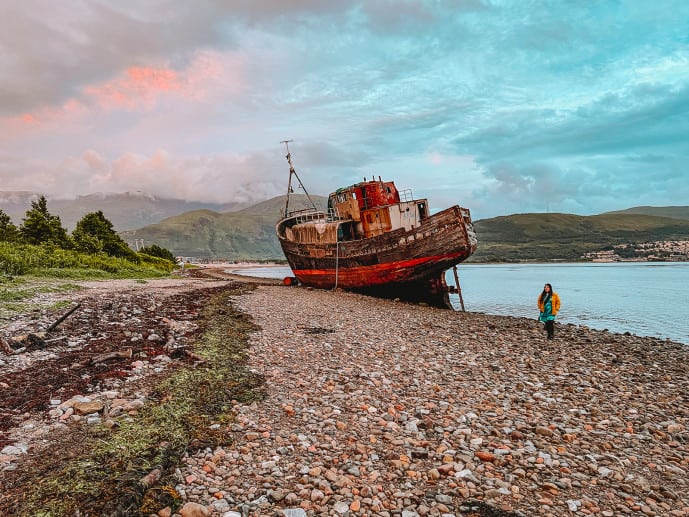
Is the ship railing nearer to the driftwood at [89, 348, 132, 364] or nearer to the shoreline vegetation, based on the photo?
the shoreline vegetation

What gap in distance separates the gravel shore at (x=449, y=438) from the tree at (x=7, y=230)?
138ft

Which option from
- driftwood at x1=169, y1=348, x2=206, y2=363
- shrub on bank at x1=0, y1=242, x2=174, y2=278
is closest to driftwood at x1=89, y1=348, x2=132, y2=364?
driftwood at x1=169, y1=348, x2=206, y2=363

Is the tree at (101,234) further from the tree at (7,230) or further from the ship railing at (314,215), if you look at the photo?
the ship railing at (314,215)

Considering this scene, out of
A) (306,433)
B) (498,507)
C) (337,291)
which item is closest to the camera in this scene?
(498,507)

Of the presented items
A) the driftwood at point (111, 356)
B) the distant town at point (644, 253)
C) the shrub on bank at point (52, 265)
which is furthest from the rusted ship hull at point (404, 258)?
the distant town at point (644, 253)

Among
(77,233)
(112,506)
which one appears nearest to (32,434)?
(112,506)

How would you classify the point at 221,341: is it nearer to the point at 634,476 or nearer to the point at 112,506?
the point at 112,506

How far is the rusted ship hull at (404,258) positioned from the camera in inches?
994

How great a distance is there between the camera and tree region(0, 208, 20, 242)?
127ft

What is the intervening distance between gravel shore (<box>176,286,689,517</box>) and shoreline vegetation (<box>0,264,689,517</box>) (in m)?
0.03

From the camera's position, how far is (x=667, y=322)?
23.3 meters

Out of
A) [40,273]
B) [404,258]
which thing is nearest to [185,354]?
[404,258]

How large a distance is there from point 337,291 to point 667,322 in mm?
22378

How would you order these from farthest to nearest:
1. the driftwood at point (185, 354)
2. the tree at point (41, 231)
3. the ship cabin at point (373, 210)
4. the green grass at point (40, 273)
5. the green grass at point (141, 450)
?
the tree at point (41, 231) < the ship cabin at point (373, 210) < the green grass at point (40, 273) < the driftwood at point (185, 354) < the green grass at point (141, 450)
